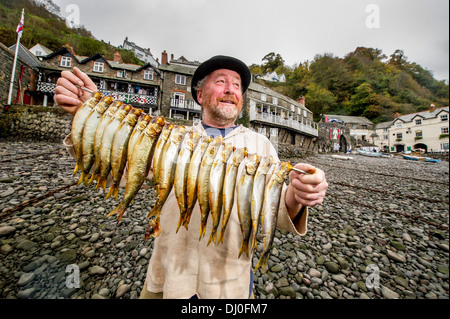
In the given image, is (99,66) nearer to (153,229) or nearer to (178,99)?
(178,99)

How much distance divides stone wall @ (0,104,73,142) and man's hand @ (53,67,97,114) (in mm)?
20286

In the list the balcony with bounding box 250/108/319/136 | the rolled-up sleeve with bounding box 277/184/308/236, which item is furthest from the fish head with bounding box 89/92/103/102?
the balcony with bounding box 250/108/319/136

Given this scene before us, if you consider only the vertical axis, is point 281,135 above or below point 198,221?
above

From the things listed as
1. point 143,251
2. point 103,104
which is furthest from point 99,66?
point 103,104

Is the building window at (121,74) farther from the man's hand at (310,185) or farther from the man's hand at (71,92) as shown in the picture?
the man's hand at (310,185)

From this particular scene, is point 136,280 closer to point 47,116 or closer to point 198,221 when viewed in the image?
point 198,221

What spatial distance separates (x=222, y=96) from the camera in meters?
2.43

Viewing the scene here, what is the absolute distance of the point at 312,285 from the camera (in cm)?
359

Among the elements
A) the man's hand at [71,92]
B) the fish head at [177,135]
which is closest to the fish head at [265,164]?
the fish head at [177,135]

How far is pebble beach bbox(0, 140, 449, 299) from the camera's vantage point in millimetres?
3301

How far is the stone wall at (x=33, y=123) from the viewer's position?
589 inches

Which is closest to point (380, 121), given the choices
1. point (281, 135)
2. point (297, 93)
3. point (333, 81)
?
point (333, 81)

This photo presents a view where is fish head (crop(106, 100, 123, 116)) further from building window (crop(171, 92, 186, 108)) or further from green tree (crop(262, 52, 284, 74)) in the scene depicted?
green tree (crop(262, 52, 284, 74))

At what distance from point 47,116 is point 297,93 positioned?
216 ft
